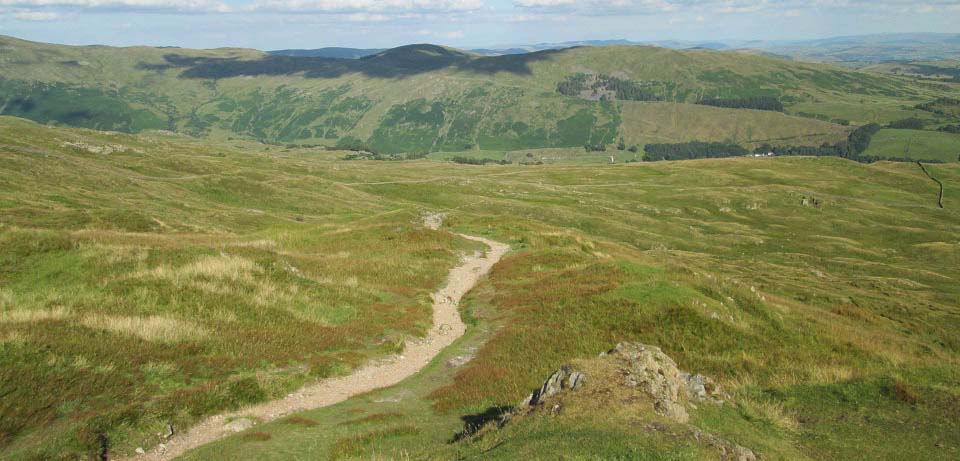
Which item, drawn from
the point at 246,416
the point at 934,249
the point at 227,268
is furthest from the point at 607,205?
the point at 246,416

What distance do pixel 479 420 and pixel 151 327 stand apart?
45.3 ft

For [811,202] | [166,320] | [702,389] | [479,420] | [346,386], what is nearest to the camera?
[702,389]

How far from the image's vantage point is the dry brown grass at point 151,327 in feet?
70.3

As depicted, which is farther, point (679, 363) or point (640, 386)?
point (679, 363)

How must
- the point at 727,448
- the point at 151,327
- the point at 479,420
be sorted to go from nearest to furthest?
the point at 727,448 → the point at 479,420 → the point at 151,327

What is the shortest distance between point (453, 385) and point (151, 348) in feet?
37.7

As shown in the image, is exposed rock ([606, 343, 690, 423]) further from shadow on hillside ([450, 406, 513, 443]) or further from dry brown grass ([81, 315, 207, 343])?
dry brown grass ([81, 315, 207, 343])

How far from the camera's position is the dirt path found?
17227 millimetres

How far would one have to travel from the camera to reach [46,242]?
29.8 metres

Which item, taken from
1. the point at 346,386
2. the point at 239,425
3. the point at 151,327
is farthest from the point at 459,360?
the point at 151,327

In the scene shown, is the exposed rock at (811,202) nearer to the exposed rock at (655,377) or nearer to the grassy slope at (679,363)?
the grassy slope at (679,363)

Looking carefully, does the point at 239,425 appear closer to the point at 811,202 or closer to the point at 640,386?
the point at 640,386

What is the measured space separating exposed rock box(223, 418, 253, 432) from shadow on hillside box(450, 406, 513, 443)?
23.0 feet

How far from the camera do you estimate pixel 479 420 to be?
1850cm
